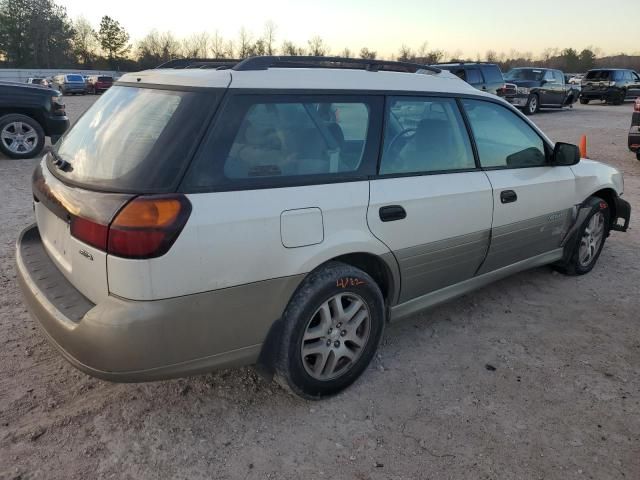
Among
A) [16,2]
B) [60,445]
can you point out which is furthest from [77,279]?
[16,2]

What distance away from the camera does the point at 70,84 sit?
38500 millimetres

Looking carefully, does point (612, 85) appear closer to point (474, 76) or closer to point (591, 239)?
point (474, 76)

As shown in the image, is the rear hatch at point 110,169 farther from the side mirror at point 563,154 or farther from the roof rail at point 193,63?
the side mirror at point 563,154

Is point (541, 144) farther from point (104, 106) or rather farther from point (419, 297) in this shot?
point (104, 106)

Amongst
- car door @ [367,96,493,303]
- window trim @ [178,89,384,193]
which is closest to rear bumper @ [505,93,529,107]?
car door @ [367,96,493,303]

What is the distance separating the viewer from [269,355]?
250 centimetres

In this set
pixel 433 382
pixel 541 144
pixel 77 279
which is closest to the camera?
pixel 77 279

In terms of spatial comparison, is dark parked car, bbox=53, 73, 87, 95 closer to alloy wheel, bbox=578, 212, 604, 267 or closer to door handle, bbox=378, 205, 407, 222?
alloy wheel, bbox=578, 212, 604, 267

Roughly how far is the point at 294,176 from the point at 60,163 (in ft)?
4.17

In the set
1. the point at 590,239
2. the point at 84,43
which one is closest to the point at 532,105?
the point at 590,239

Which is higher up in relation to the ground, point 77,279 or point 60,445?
point 77,279

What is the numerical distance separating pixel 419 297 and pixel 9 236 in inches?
167

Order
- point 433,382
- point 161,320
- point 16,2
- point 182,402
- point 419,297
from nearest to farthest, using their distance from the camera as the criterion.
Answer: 1. point 161,320
2. point 182,402
3. point 433,382
4. point 419,297
5. point 16,2

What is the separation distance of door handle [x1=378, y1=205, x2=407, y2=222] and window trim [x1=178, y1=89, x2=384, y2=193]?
199 mm
